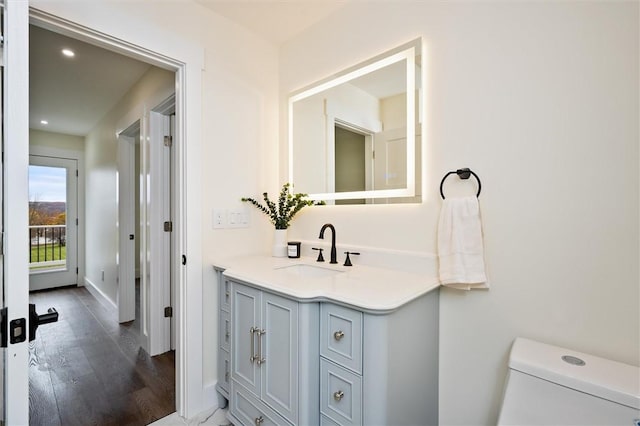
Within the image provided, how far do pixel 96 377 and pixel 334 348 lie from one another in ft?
6.79

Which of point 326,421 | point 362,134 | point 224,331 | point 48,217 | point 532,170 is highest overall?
point 362,134

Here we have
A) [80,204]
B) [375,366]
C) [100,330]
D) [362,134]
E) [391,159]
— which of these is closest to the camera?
[375,366]

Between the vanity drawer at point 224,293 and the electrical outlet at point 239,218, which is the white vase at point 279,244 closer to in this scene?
the electrical outlet at point 239,218

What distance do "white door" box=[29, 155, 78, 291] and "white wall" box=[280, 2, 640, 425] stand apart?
5426 mm

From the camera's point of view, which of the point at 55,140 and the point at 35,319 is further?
the point at 55,140

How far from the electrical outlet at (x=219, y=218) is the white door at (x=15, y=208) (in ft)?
3.65

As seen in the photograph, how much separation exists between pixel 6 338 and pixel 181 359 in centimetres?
116

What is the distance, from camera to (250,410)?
1.49 metres

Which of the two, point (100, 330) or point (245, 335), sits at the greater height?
point (245, 335)

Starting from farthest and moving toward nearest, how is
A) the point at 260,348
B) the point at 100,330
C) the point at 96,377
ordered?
the point at 100,330 → the point at 96,377 → the point at 260,348

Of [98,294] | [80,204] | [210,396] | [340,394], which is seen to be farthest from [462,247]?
[80,204]

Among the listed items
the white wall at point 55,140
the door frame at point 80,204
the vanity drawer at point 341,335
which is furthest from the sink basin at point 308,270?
the white wall at point 55,140

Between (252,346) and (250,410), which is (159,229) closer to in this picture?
(252,346)

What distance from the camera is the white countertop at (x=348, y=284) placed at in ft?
3.64
